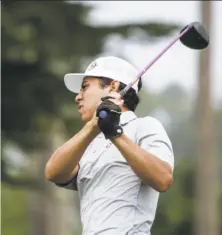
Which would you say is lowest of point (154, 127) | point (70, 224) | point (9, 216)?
point (154, 127)

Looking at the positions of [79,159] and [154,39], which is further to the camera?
[154,39]

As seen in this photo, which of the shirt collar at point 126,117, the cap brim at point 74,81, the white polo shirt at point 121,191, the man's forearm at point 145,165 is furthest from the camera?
the cap brim at point 74,81

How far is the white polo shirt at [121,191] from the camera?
16.1ft

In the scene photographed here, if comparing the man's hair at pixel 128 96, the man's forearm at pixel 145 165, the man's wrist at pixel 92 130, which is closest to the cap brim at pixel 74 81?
the man's hair at pixel 128 96

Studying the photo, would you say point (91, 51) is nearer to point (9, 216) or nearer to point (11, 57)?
point (11, 57)

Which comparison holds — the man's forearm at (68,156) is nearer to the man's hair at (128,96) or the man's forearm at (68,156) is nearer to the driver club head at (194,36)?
the man's hair at (128,96)

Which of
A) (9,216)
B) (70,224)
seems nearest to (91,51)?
(9,216)

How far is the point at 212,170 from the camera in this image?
2300 cm

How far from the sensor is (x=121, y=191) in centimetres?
493

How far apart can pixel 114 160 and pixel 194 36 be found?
2.75 feet

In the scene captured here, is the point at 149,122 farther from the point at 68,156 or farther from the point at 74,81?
the point at 74,81

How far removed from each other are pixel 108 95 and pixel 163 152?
402 mm

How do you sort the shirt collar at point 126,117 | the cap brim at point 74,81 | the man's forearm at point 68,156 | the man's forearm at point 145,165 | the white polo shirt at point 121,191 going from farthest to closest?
the cap brim at point 74,81
the shirt collar at point 126,117
the white polo shirt at point 121,191
the man's forearm at point 68,156
the man's forearm at point 145,165

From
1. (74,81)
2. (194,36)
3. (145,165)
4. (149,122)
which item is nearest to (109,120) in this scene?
(145,165)
